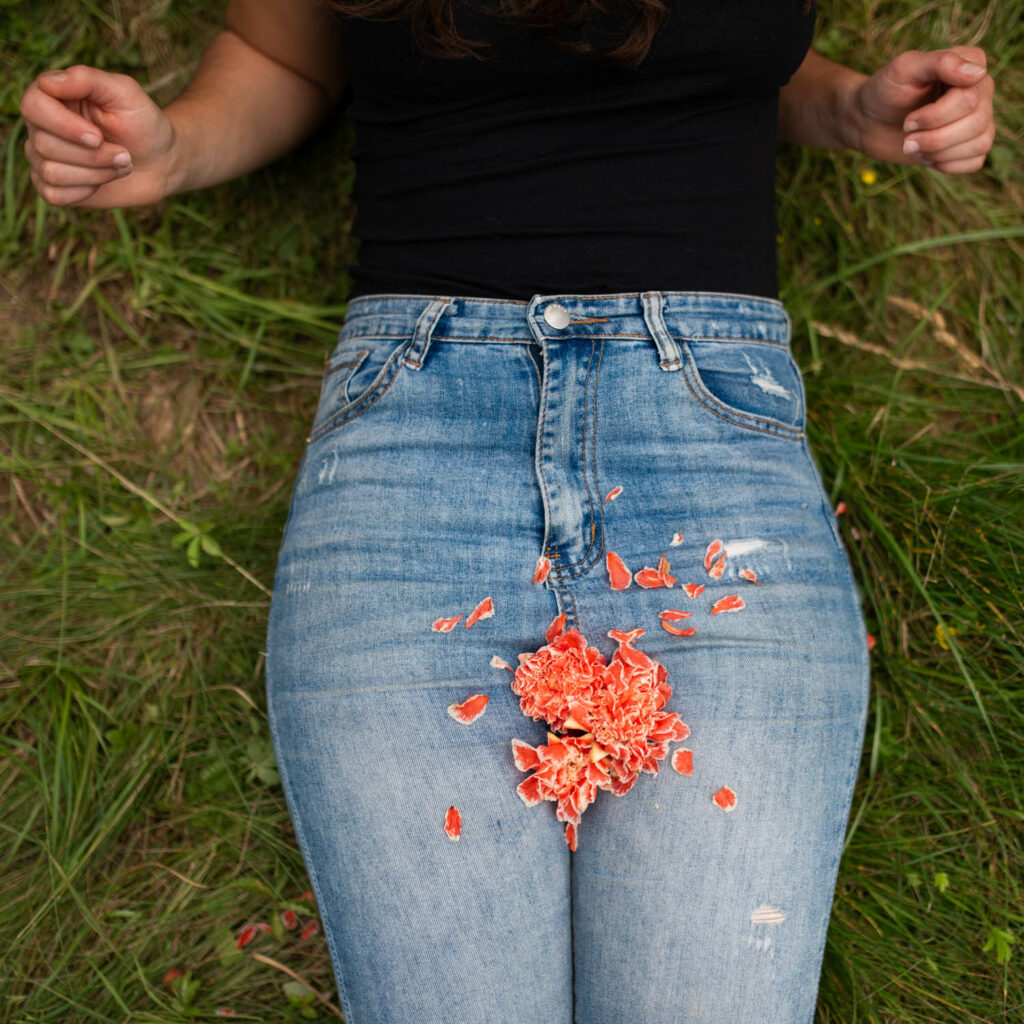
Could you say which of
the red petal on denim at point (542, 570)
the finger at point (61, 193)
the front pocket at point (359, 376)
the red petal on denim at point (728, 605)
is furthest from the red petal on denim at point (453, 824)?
the finger at point (61, 193)

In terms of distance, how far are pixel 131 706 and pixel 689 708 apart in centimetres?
147

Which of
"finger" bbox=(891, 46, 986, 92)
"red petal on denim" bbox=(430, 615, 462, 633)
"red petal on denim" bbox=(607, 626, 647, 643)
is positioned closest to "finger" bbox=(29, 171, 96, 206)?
"red petal on denim" bbox=(430, 615, 462, 633)

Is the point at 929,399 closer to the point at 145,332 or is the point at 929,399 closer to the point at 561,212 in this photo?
the point at 561,212

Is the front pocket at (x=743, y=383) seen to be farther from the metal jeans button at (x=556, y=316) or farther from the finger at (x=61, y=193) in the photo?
the finger at (x=61, y=193)

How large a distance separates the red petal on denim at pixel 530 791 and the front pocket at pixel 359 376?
728 millimetres

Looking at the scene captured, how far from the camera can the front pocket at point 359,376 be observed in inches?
57.2

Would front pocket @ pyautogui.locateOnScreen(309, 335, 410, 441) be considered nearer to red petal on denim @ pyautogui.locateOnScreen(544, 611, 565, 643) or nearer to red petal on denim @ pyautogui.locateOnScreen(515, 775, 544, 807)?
red petal on denim @ pyautogui.locateOnScreen(544, 611, 565, 643)

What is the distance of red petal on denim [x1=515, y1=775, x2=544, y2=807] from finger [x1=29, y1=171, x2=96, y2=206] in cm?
123

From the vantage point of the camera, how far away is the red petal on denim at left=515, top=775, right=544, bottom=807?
1.30 m

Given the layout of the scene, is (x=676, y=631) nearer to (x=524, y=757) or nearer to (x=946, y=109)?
(x=524, y=757)

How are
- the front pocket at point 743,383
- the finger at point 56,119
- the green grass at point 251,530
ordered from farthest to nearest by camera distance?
the green grass at point 251,530 → the front pocket at point 743,383 → the finger at point 56,119

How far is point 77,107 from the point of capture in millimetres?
1267

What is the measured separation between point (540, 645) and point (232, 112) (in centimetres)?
122

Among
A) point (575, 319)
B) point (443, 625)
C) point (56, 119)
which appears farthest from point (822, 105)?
point (56, 119)
